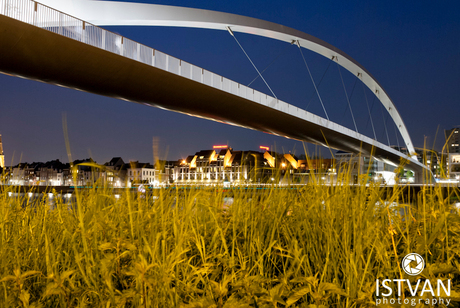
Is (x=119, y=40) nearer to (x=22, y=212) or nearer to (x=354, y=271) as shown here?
(x=22, y=212)

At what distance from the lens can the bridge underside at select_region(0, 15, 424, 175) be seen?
1348cm

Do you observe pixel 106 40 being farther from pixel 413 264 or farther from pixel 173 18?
pixel 413 264

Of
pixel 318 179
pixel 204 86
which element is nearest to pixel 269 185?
pixel 318 179

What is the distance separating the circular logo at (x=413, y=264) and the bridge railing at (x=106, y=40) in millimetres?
14514

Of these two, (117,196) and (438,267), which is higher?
(117,196)

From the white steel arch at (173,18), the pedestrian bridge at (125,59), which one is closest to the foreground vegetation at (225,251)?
the pedestrian bridge at (125,59)

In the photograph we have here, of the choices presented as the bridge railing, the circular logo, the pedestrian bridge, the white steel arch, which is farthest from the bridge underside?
the circular logo

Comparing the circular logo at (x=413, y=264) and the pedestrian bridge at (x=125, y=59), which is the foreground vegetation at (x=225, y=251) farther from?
the pedestrian bridge at (x=125, y=59)

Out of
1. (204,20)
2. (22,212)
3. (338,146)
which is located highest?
(204,20)

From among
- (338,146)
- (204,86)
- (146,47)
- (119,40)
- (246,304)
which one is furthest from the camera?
(338,146)

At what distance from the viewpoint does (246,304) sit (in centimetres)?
147

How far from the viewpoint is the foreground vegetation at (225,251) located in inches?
64.8

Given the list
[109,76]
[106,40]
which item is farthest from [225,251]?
[109,76]

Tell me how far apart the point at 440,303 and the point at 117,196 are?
274cm
